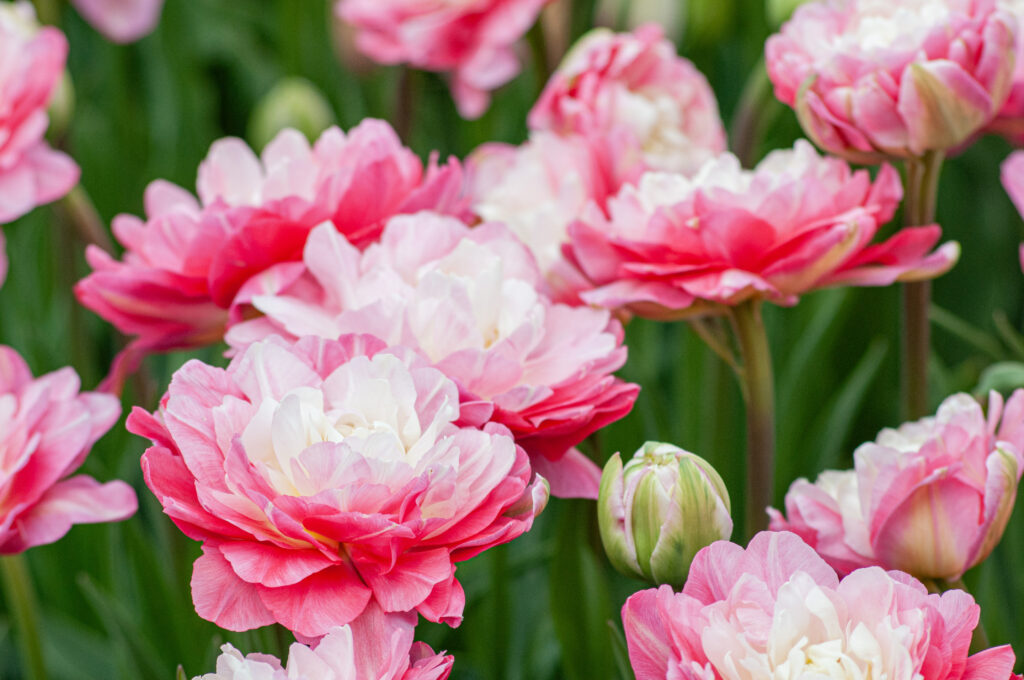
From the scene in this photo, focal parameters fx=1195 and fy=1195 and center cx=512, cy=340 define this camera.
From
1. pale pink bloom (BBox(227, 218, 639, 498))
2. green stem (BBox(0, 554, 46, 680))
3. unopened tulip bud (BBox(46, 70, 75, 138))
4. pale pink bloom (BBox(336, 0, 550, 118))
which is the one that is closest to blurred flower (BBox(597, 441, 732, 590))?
pale pink bloom (BBox(227, 218, 639, 498))

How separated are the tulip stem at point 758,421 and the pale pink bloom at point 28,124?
337 mm

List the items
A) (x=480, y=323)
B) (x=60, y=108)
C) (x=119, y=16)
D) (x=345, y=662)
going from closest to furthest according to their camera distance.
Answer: (x=345, y=662), (x=480, y=323), (x=60, y=108), (x=119, y=16)

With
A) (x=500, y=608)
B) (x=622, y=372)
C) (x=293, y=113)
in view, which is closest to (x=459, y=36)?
(x=293, y=113)

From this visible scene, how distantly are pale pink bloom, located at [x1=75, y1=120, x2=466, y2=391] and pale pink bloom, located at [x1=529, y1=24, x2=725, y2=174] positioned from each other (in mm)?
155

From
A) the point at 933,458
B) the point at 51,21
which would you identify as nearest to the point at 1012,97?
the point at 933,458

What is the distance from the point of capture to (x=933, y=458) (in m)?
0.39

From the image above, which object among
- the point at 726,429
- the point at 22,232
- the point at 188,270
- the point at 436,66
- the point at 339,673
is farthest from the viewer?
the point at 22,232

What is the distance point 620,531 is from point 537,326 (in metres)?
0.08

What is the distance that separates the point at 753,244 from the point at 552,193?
15cm

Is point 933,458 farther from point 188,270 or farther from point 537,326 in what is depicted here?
point 188,270

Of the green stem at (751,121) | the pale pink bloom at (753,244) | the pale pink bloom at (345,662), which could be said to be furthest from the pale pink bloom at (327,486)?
the green stem at (751,121)

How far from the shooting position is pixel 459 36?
2.65 ft

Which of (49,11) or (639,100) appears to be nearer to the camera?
(639,100)

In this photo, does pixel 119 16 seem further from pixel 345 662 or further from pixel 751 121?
pixel 345 662
